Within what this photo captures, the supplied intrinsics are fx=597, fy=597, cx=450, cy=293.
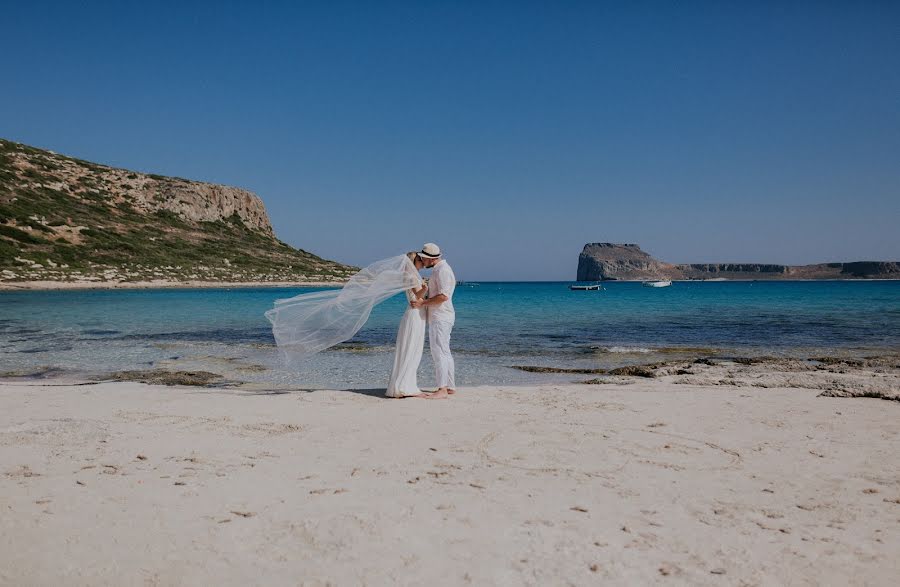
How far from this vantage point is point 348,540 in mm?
4133

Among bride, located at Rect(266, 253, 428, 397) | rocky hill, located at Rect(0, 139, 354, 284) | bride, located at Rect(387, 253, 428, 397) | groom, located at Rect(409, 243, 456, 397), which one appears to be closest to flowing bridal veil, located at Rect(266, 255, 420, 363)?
bride, located at Rect(266, 253, 428, 397)

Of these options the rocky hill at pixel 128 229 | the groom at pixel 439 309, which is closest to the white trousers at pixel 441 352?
the groom at pixel 439 309

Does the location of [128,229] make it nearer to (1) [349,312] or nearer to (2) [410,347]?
(1) [349,312]

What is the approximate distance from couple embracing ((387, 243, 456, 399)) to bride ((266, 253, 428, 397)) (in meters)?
0.02

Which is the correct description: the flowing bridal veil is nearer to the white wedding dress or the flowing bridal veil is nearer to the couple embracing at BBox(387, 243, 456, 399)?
the couple embracing at BBox(387, 243, 456, 399)

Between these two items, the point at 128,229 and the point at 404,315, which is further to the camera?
the point at 128,229

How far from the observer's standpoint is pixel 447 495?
5023 mm

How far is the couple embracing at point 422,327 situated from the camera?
9.91 metres

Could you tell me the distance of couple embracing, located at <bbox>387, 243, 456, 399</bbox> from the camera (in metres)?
9.91

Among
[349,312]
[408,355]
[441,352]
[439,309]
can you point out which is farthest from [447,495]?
[349,312]

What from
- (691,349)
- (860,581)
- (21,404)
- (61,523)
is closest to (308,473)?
(61,523)

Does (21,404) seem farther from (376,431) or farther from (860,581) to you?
(860,581)

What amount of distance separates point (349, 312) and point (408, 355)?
1.32 metres

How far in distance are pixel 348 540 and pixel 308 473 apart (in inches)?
63.9
